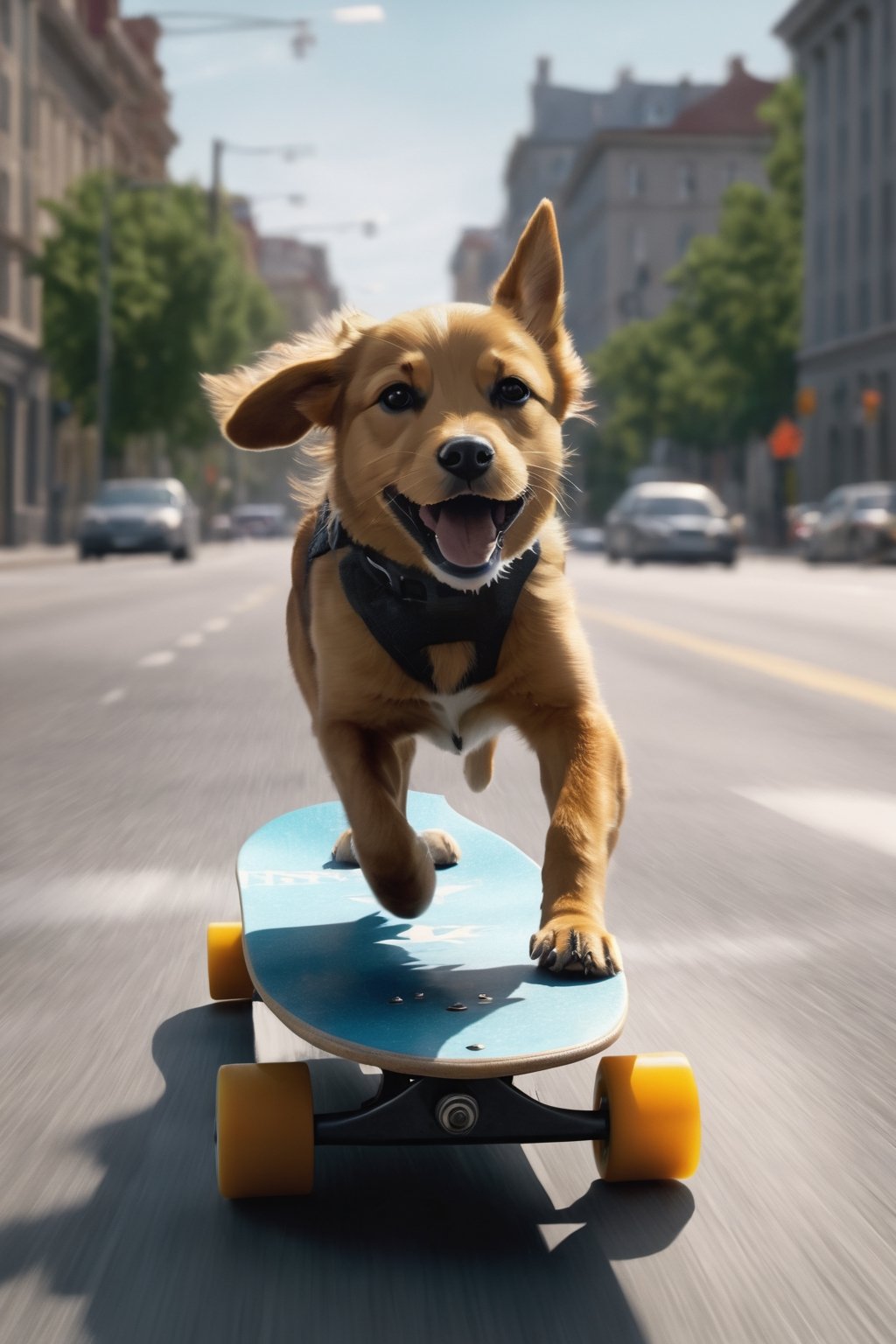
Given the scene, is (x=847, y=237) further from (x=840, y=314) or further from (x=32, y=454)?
(x=32, y=454)

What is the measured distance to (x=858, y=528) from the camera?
37.3m

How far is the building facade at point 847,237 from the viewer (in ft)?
203

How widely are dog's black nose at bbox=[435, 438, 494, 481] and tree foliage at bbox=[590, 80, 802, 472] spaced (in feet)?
216

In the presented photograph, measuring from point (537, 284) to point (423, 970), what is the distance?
150 cm

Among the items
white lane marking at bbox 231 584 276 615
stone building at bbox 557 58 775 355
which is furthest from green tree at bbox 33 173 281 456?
stone building at bbox 557 58 775 355

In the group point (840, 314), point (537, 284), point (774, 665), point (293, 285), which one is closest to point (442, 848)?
point (537, 284)

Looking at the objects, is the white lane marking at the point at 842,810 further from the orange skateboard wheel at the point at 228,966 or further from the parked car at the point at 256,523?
the parked car at the point at 256,523

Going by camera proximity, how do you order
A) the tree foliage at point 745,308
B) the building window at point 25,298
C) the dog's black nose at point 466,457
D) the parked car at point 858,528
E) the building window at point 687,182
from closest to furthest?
the dog's black nose at point 466,457 → the parked car at point 858,528 → the building window at point 25,298 → the tree foliage at point 745,308 → the building window at point 687,182

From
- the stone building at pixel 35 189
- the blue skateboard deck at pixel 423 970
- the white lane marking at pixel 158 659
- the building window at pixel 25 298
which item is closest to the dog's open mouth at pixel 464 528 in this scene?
the blue skateboard deck at pixel 423 970

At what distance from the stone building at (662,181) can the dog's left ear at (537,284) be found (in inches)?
4444

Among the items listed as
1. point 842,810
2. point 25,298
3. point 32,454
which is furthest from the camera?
point 25,298

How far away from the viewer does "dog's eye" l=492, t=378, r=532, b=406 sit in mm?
3633

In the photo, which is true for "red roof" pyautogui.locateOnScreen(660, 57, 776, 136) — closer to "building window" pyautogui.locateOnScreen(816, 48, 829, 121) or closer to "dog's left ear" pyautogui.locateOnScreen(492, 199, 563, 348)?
"building window" pyautogui.locateOnScreen(816, 48, 829, 121)

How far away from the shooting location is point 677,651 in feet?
48.2
